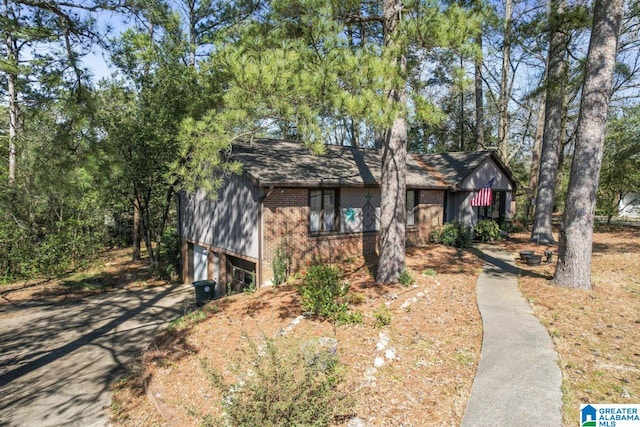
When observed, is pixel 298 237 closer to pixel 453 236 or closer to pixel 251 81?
pixel 251 81

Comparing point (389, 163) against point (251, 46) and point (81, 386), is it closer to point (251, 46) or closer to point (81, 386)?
point (251, 46)

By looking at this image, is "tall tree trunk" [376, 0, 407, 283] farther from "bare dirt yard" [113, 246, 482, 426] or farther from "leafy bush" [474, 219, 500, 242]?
"leafy bush" [474, 219, 500, 242]

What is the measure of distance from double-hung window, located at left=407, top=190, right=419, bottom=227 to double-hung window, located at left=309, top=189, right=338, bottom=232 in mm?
4473

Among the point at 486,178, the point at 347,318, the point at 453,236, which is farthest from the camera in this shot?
the point at 486,178

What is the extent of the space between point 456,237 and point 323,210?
6.92 meters

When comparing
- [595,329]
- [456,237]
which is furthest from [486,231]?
[595,329]

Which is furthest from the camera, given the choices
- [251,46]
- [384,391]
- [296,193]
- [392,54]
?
[296,193]

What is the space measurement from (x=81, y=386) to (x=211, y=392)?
359 centimetres

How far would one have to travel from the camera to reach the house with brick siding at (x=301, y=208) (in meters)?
11.7

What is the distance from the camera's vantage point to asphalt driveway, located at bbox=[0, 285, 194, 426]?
685 cm

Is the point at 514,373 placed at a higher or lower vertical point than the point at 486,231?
lower

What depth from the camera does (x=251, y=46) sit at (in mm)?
8453

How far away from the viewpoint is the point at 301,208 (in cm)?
1220

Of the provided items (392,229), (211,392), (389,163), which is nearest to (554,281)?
(392,229)
